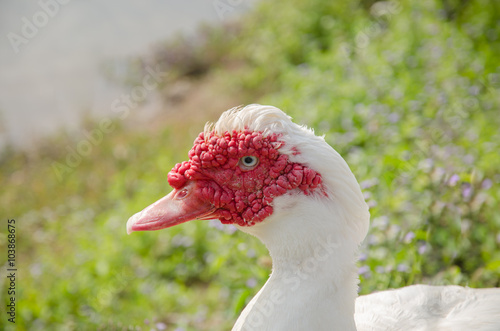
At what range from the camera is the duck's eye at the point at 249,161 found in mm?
1693

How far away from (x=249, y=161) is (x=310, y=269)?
42 centimetres

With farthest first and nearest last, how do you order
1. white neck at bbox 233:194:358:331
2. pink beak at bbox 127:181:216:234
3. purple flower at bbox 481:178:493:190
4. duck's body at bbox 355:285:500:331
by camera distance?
1. purple flower at bbox 481:178:493:190
2. duck's body at bbox 355:285:500:331
3. pink beak at bbox 127:181:216:234
4. white neck at bbox 233:194:358:331

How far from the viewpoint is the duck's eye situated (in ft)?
5.56

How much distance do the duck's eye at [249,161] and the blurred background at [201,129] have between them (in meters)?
1.23

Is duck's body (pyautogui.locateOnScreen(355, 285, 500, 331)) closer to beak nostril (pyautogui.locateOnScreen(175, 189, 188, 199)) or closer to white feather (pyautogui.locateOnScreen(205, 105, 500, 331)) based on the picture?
white feather (pyautogui.locateOnScreen(205, 105, 500, 331))

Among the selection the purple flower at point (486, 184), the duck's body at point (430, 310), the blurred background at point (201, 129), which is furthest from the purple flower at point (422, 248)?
the purple flower at point (486, 184)

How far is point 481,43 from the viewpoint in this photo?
5.80 metres

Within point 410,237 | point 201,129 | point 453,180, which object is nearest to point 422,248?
point 410,237

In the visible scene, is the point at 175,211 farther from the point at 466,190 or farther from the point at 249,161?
the point at 466,190

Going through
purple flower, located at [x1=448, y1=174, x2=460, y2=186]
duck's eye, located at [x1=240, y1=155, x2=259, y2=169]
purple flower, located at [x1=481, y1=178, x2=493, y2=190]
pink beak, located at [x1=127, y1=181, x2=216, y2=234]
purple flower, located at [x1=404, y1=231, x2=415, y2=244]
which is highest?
duck's eye, located at [x1=240, y1=155, x2=259, y2=169]

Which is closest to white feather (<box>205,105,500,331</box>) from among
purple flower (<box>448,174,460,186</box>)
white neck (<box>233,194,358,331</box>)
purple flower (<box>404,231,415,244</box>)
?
white neck (<box>233,194,358,331</box>)

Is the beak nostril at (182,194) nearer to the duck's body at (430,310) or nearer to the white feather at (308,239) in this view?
the white feather at (308,239)

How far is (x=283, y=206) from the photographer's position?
168 cm

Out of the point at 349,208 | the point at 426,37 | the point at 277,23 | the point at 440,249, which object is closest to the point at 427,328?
the point at 349,208
